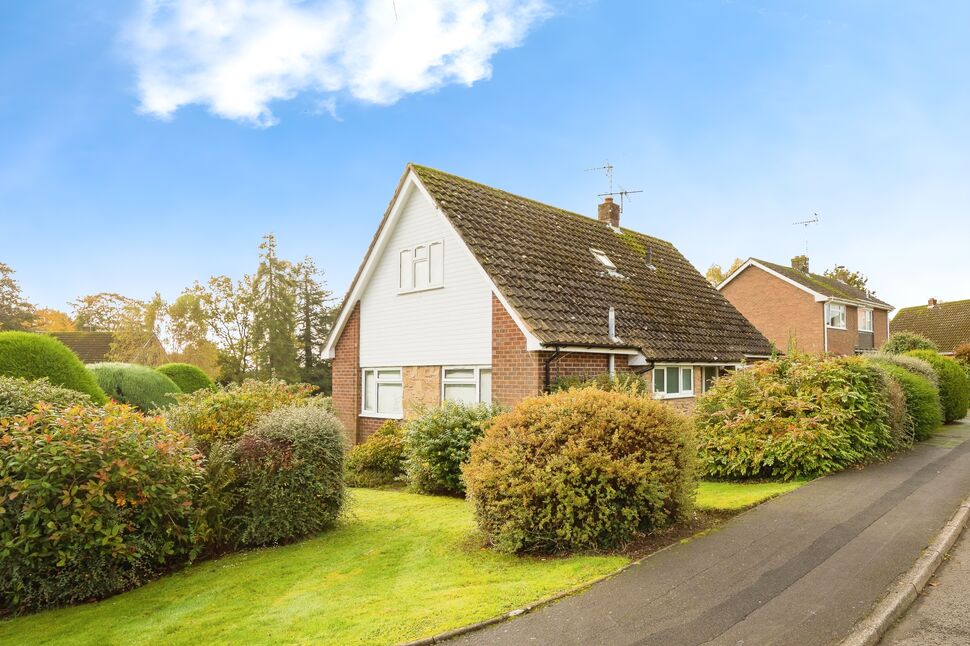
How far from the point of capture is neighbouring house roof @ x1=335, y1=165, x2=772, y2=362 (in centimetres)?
1462

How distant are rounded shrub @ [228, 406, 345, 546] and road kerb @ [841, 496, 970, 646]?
24.1 ft

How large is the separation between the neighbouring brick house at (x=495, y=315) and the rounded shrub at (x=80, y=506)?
24.5 ft

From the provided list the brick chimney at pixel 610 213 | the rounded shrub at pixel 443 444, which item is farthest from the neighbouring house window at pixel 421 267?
the brick chimney at pixel 610 213

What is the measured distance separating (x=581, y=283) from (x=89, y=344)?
1853 inches

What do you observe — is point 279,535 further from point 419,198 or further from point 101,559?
point 419,198

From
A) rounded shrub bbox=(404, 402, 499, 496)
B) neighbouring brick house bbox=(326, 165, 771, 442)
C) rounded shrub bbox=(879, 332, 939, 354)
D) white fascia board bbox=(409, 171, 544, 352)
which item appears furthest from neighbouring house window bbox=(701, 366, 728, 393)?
rounded shrub bbox=(879, 332, 939, 354)

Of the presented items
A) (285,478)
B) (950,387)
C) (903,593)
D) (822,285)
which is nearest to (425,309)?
(285,478)

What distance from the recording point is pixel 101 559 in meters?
7.82

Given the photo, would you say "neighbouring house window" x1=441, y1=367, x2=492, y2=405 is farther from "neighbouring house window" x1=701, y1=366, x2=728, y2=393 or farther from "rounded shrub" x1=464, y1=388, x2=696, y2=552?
"neighbouring house window" x1=701, y1=366, x2=728, y2=393

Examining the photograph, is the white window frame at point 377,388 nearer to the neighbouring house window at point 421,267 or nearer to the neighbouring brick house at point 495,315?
the neighbouring brick house at point 495,315

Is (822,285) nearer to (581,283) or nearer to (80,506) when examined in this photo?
(581,283)

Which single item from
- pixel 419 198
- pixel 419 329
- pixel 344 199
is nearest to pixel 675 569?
pixel 419 329

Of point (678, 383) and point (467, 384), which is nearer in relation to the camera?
point (467, 384)

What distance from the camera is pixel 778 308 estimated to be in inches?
1521
